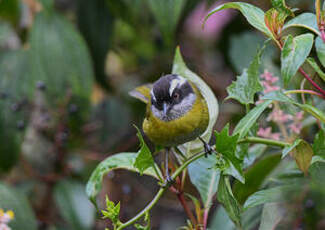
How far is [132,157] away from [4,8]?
1303 mm

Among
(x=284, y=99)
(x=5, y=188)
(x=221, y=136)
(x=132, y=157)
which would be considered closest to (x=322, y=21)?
(x=284, y=99)

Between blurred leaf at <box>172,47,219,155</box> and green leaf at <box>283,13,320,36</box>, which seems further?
blurred leaf at <box>172,47,219,155</box>

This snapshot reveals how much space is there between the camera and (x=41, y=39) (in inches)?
83.3

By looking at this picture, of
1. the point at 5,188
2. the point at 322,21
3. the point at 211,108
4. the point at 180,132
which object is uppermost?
the point at 322,21

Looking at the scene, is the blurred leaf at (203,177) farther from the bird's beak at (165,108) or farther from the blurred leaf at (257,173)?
the bird's beak at (165,108)

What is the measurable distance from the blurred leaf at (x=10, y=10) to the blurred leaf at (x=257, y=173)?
1.38 metres

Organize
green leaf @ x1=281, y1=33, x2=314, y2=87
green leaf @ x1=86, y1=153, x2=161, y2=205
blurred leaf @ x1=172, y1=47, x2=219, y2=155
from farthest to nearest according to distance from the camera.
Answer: blurred leaf @ x1=172, y1=47, x2=219, y2=155
green leaf @ x1=86, y1=153, x2=161, y2=205
green leaf @ x1=281, y1=33, x2=314, y2=87

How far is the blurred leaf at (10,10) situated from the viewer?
2.27m

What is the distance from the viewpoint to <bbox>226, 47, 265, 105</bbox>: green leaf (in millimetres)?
1214

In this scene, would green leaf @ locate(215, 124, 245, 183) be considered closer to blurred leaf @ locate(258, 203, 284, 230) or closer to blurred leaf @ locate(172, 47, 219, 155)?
blurred leaf @ locate(258, 203, 284, 230)

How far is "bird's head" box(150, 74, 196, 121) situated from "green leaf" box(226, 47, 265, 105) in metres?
0.32

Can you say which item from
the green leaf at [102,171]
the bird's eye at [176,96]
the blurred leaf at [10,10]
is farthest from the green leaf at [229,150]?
the blurred leaf at [10,10]

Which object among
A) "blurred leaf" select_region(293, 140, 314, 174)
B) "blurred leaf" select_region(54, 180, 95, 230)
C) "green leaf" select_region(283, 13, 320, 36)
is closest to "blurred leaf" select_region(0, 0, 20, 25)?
"blurred leaf" select_region(54, 180, 95, 230)

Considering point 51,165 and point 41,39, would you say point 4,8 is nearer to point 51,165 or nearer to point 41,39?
point 41,39
